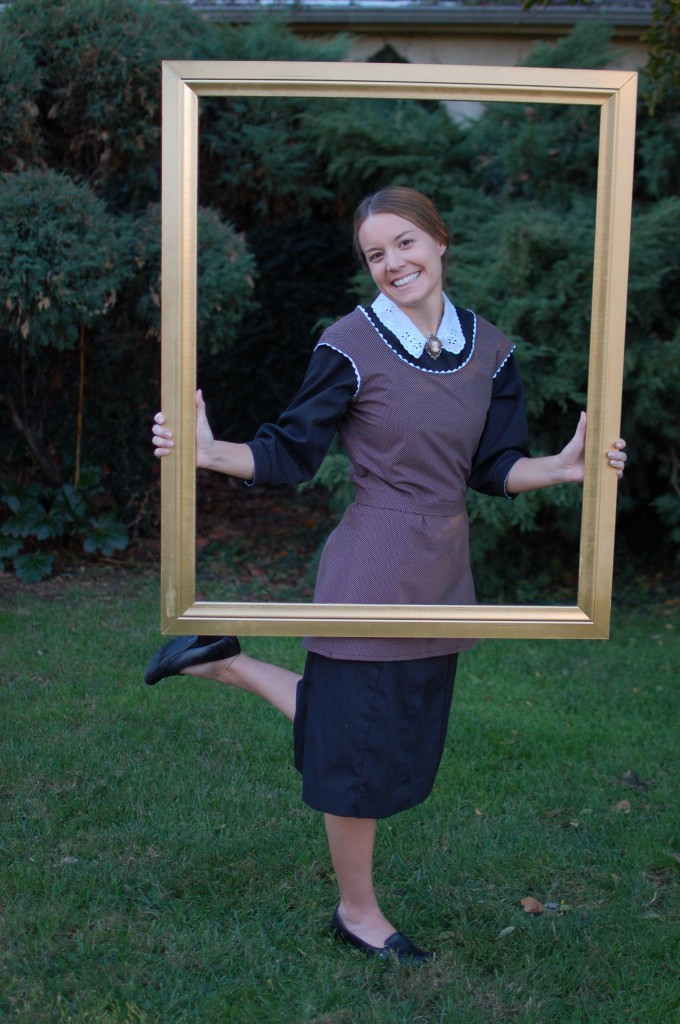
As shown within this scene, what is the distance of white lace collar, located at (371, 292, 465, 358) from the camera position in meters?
2.31

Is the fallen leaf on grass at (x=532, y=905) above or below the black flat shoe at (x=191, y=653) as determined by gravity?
below

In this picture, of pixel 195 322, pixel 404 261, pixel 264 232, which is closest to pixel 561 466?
pixel 404 261

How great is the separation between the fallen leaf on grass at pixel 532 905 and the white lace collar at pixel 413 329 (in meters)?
1.57

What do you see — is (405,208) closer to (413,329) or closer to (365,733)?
(413,329)

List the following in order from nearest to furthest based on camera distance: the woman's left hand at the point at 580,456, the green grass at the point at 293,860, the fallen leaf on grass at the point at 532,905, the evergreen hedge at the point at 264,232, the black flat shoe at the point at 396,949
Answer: the woman's left hand at the point at 580,456 < the green grass at the point at 293,860 < the black flat shoe at the point at 396,949 < the fallen leaf on grass at the point at 532,905 < the evergreen hedge at the point at 264,232

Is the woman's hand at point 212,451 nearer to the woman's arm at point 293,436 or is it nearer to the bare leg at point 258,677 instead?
the woman's arm at point 293,436

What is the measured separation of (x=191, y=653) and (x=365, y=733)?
58cm

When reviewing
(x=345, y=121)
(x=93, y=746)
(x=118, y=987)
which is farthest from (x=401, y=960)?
(x=345, y=121)

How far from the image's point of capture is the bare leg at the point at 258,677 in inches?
108

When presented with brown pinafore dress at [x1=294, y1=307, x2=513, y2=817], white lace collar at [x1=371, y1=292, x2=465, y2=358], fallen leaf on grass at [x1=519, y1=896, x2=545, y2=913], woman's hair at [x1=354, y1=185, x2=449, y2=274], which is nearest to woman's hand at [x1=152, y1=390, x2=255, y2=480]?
brown pinafore dress at [x1=294, y1=307, x2=513, y2=817]

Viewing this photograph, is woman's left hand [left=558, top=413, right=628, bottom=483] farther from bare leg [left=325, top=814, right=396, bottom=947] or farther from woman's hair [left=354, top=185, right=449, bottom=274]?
bare leg [left=325, top=814, right=396, bottom=947]

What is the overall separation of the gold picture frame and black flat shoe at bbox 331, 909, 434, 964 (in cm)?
85

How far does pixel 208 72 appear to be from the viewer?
88.1 inches

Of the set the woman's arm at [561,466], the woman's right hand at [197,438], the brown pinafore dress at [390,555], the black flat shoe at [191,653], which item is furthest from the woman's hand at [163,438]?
the woman's arm at [561,466]
